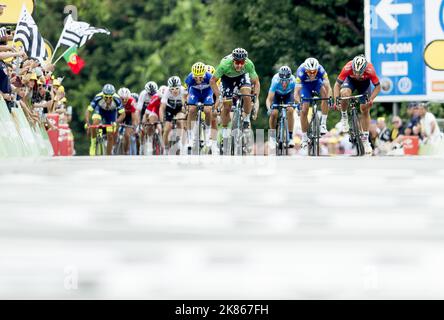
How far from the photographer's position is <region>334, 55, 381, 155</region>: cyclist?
820 inches

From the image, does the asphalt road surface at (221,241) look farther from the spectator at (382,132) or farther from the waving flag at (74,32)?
the waving flag at (74,32)

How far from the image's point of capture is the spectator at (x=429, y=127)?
26203mm

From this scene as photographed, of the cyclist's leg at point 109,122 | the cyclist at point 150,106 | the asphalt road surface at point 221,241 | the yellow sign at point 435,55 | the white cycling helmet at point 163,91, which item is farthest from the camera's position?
the yellow sign at point 435,55

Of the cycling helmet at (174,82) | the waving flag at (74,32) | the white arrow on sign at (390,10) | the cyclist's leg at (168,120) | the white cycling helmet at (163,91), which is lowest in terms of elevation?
the cyclist's leg at (168,120)

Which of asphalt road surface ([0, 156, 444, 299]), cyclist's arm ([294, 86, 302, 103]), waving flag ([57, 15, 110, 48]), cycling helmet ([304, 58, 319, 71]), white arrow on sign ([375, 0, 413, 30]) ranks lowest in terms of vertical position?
asphalt road surface ([0, 156, 444, 299])

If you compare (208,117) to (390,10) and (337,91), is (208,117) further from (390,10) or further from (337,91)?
(390,10)

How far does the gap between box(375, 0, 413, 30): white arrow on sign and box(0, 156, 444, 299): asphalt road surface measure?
20.6 m

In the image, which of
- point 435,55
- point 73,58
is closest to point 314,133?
point 435,55

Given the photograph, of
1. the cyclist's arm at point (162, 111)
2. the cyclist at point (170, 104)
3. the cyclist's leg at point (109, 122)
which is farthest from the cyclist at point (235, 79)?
the cyclist's leg at point (109, 122)

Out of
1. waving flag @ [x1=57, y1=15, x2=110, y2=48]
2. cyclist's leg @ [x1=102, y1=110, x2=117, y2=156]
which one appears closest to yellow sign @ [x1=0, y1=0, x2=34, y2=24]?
cyclist's leg @ [x1=102, y1=110, x2=117, y2=156]

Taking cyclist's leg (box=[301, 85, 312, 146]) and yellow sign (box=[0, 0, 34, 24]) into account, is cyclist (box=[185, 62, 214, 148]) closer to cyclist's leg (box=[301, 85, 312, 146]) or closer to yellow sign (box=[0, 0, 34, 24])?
cyclist's leg (box=[301, 85, 312, 146])

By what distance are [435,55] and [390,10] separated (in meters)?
1.31

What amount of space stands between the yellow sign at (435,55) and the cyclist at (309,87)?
955 centimetres
